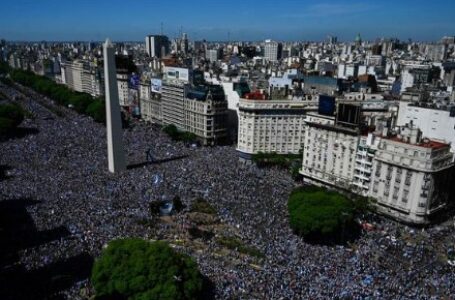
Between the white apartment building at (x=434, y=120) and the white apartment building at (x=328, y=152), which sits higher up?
the white apartment building at (x=434, y=120)

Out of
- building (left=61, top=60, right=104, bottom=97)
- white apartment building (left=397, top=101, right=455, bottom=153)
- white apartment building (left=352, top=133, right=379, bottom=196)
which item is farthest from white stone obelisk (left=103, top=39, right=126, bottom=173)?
building (left=61, top=60, right=104, bottom=97)

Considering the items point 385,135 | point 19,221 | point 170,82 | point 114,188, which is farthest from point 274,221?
point 170,82

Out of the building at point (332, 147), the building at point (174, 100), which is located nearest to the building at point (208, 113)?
the building at point (174, 100)

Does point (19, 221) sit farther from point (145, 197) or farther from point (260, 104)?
point (260, 104)

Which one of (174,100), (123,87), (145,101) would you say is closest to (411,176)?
(174,100)

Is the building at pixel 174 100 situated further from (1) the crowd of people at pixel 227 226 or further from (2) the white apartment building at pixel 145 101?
(1) the crowd of people at pixel 227 226
